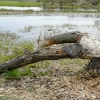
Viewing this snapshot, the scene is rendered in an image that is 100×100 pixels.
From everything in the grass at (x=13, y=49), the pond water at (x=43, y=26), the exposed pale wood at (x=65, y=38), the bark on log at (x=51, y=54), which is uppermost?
the exposed pale wood at (x=65, y=38)

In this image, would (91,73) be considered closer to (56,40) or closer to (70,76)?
(70,76)

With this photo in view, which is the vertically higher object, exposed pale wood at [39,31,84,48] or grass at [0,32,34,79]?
exposed pale wood at [39,31,84,48]

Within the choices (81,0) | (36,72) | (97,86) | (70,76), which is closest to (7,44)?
(36,72)

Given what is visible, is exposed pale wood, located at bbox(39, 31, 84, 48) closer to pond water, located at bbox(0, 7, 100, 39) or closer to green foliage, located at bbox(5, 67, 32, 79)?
green foliage, located at bbox(5, 67, 32, 79)

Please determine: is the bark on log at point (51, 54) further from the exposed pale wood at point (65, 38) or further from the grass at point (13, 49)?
the exposed pale wood at point (65, 38)

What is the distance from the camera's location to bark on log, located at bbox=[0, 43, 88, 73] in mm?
8375

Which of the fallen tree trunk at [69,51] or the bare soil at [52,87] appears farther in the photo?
the fallen tree trunk at [69,51]

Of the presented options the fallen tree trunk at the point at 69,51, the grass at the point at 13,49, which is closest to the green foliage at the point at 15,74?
the grass at the point at 13,49

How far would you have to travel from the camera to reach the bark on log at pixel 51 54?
27.5 ft

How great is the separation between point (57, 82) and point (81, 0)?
7379 cm

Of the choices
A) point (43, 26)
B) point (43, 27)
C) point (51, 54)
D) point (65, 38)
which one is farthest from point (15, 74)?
point (43, 26)

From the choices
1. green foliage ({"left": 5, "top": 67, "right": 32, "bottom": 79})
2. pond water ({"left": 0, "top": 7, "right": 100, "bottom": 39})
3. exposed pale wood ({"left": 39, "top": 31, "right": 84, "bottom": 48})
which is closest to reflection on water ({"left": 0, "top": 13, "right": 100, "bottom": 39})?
pond water ({"left": 0, "top": 7, "right": 100, "bottom": 39})

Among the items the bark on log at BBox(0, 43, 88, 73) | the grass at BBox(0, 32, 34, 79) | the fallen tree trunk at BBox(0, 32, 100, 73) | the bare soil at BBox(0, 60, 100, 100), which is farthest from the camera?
the grass at BBox(0, 32, 34, 79)

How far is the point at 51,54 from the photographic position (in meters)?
8.63
